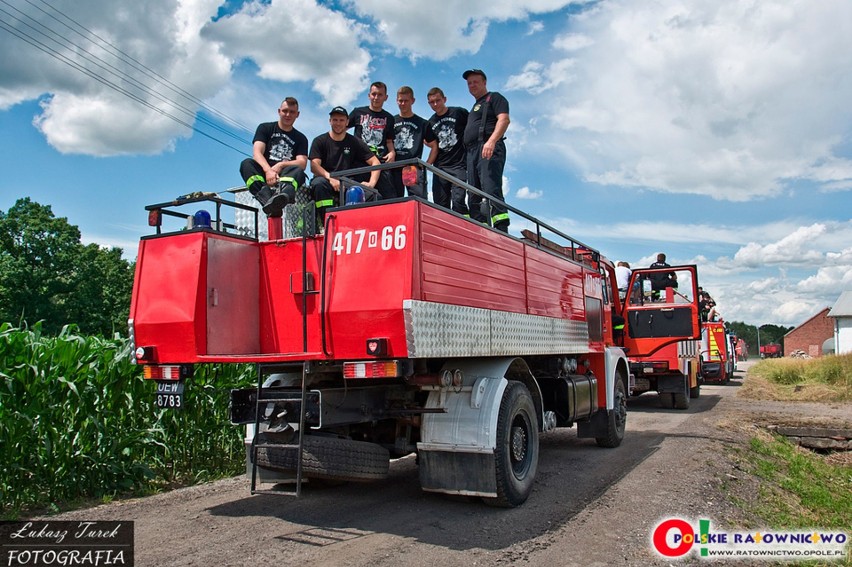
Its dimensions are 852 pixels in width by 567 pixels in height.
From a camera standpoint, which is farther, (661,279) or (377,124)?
(661,279)

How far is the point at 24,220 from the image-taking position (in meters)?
44.3

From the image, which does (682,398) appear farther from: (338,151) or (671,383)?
(338,151)

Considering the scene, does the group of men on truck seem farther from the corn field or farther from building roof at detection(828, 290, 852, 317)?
building roof at detection(828, 290, 852, 317)

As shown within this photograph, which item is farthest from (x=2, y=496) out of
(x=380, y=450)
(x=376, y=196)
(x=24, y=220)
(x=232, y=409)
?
(x=24, y=220)

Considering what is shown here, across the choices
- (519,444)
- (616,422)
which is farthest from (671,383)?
(519,444)

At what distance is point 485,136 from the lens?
27.7ft

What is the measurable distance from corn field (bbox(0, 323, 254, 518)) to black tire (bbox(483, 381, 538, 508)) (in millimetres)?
2971

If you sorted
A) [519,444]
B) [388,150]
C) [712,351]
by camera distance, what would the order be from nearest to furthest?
1. [519,444]
2. [388,150]
3. [712,351]

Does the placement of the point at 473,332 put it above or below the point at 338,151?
below

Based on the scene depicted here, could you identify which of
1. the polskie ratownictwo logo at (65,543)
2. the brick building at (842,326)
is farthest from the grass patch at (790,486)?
the brick building at (842,326)

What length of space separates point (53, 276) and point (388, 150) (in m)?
41.5

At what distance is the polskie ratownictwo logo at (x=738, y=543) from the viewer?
509 centimetres

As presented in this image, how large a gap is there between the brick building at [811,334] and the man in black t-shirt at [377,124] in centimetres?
8296

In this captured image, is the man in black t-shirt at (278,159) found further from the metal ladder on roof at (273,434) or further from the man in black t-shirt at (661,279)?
the man in black t-shirt at (661,279)
